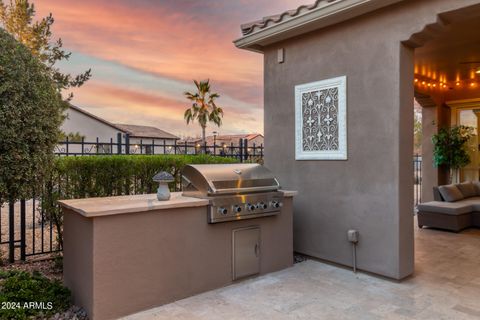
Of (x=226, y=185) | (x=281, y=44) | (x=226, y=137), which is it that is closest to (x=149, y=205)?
(x=226, y=185)

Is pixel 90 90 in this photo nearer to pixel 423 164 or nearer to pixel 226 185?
pixel 226 185

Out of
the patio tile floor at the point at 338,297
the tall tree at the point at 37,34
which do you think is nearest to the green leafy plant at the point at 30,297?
the patio tile floor at the point at 338,297

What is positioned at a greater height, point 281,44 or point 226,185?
point 281,44

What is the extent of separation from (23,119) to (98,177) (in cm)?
181

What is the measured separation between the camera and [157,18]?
8.18 metres

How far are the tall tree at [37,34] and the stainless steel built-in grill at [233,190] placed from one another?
5.41m

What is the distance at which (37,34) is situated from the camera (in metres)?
7.96

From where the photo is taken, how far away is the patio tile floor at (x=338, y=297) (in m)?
3.14

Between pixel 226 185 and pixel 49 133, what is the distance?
1957 millimetres

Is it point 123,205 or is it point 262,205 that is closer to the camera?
point 123,205

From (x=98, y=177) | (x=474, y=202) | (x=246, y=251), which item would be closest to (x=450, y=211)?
(x=474, y=202)

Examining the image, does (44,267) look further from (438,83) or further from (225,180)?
(438,83)

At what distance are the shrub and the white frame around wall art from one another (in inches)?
123

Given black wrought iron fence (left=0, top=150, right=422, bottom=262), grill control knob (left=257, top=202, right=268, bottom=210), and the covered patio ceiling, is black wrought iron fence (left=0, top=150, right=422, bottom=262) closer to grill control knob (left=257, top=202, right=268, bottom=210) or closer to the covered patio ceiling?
the covered patio ceiling
